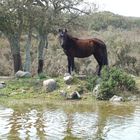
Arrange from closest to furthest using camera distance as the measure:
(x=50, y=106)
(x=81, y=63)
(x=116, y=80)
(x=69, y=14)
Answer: (x=50, y=106) → (x=116, y=80) → (x=69, y=14) → (x=81, y=63)

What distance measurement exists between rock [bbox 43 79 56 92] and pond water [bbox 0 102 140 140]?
3.17 metres

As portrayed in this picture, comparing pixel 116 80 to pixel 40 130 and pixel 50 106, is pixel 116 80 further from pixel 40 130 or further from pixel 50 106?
pixel 40 130

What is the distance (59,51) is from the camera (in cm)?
3906

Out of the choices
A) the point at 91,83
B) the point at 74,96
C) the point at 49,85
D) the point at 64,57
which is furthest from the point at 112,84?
the point at 64,57

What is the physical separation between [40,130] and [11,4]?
15.4 metres

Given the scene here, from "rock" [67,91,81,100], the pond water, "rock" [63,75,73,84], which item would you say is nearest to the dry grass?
"rock" [63,75,73,84]

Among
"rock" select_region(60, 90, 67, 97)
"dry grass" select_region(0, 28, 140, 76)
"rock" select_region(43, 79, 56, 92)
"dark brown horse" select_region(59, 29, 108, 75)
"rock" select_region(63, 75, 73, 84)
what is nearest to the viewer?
"rock" select_region(60, 90, 67, 97)

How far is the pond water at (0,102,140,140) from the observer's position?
11633 millimetres

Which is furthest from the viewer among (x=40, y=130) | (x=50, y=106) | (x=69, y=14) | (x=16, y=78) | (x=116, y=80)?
(x=69, y=14)

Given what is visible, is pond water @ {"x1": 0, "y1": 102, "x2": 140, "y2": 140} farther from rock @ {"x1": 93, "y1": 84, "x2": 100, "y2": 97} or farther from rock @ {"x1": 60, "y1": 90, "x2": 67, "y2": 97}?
rock @ {"x1": 60, "y1": 90, "x2": 67, "y2": 97}

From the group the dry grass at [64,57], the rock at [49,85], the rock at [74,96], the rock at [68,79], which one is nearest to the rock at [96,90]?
the rock at [74,96]

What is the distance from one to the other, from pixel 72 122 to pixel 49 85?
757cm

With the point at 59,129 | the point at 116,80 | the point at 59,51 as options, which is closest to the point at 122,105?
the point at 116,80

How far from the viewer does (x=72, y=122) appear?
13.8 m
